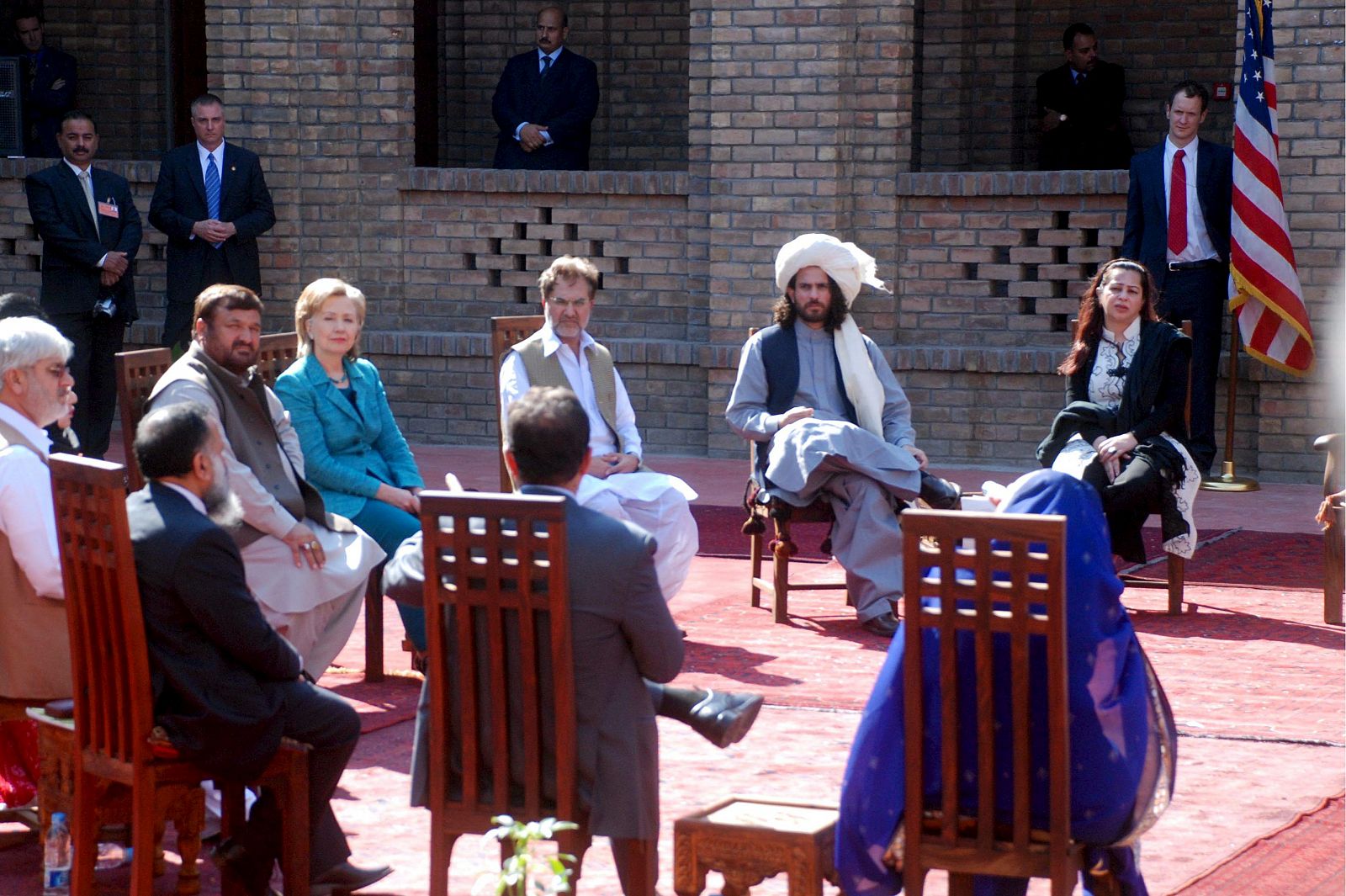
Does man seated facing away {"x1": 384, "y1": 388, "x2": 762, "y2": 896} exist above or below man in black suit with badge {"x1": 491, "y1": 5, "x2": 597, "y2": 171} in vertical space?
below

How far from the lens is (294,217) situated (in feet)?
37.2

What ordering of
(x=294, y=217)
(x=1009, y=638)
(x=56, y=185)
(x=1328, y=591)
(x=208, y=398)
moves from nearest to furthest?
1. (x=1009, y=638)
2. (x=208, y=398)
3. (x=1328, y=591)
4. (x=56, y=185)
5. (x=294, y=217)

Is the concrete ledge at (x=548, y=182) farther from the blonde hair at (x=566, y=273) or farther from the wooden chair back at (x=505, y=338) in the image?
the blonde hair at (x=566, y=273)

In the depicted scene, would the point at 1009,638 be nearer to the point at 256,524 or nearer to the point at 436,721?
the point at 436,721

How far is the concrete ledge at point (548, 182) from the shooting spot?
36.0ft

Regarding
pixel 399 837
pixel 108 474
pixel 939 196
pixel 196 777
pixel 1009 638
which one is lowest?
pixel 399 837

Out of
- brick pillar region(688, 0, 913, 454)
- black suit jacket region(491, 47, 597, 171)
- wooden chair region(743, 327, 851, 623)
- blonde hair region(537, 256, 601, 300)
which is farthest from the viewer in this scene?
black suit jacket region(491, 47, 597, 171)

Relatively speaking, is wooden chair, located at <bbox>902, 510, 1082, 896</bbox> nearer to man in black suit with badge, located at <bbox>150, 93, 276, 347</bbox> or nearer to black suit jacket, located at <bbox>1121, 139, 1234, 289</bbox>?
black suit jacket, located at <bbox>1121, 139, 1234, 289</bbox>

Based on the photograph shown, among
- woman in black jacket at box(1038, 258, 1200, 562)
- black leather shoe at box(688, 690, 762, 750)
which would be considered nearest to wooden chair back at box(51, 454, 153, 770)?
black leather shoe at box(688, 690, 762, 750)

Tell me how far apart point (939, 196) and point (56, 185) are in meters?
4.92

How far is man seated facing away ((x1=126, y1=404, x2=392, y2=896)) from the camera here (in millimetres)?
3773

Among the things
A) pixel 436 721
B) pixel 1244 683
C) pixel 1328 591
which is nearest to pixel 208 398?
pixel 436 721

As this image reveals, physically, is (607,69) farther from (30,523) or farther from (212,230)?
(30,523)

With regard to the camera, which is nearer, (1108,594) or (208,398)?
(1108,594)
